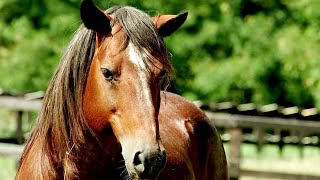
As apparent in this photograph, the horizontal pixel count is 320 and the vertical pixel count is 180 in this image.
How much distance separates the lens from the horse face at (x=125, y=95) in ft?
11.9

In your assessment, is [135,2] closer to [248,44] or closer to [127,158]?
[248,44]

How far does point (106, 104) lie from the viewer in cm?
390

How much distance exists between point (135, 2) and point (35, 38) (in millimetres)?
4207

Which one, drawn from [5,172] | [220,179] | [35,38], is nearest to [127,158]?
[220,179]

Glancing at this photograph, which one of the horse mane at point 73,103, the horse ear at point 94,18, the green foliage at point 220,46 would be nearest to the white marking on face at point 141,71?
the horse mane at point 73,103

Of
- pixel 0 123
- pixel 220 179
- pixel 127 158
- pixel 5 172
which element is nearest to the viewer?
pixel 127 158

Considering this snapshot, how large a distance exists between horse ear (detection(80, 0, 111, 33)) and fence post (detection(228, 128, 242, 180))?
575cm

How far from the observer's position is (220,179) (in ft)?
19.2

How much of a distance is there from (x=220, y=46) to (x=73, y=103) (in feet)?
36.8

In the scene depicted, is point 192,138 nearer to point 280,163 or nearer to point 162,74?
point 162,74

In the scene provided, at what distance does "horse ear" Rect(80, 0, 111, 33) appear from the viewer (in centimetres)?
394

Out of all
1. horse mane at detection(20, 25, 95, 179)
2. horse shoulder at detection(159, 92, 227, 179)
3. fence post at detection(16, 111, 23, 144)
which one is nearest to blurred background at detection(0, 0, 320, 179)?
fence post at detection(16, 111, 23, 144)

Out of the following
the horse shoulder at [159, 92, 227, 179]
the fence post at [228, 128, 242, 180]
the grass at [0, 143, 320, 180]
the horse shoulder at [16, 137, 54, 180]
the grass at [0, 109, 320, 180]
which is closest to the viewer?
the horse shoulder at [16, 137, 54, 180]

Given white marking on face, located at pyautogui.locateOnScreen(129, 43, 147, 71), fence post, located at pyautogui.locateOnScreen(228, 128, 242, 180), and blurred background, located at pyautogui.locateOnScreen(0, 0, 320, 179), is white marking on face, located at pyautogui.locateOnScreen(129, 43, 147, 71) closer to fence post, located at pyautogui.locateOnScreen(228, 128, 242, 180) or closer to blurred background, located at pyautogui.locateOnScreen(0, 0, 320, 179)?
fence post, located at pyautogui.locateOnScreen(228, 128, 242, 180)
